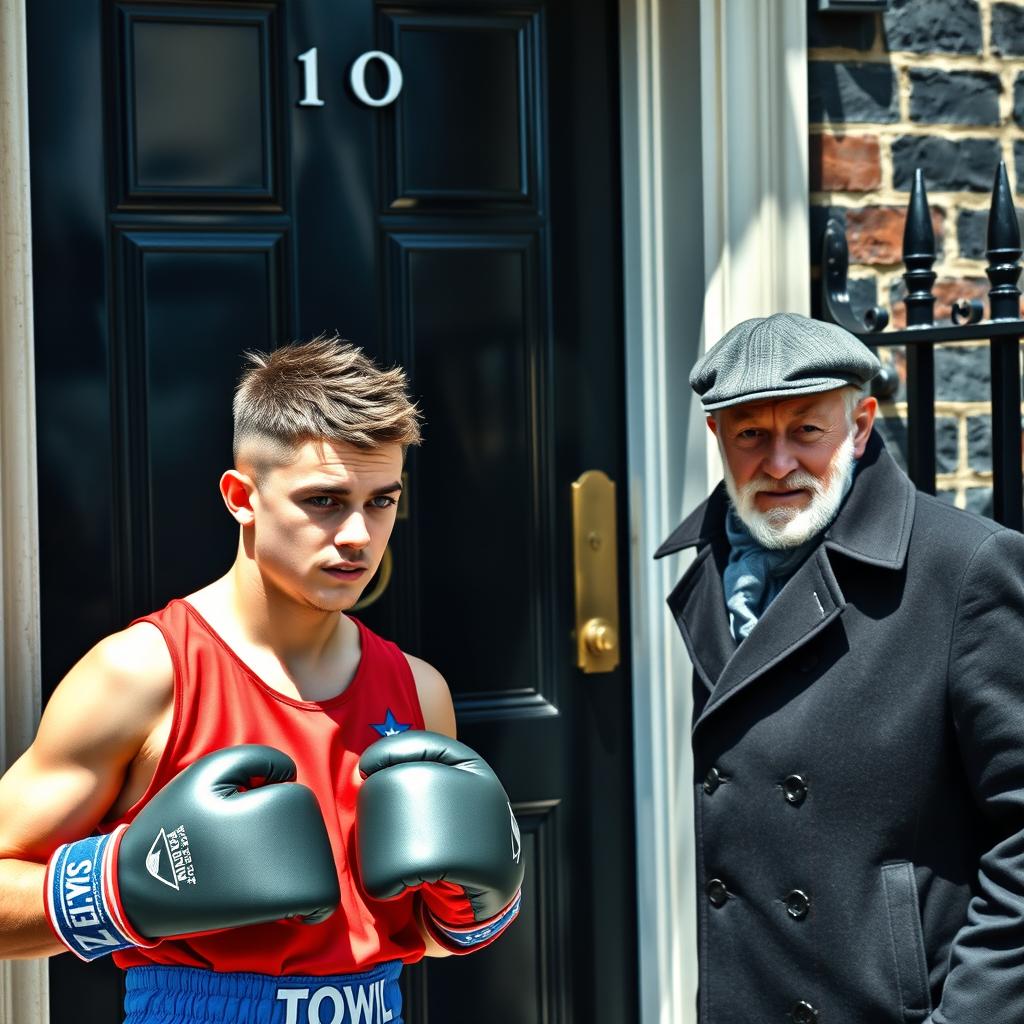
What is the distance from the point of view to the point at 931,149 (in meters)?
2.84

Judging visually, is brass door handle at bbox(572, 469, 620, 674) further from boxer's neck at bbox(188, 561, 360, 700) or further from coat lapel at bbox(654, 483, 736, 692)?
boxer's neck at bbox(188, 561, 360, 700)

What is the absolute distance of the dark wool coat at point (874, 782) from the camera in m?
1.83

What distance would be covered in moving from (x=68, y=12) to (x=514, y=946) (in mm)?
1982

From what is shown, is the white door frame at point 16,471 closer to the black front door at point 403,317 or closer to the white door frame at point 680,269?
the black front door at point 403,317

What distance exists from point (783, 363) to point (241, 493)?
2.58ft

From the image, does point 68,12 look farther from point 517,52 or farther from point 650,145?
point 650,145

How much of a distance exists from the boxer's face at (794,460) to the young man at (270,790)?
0.53 meters

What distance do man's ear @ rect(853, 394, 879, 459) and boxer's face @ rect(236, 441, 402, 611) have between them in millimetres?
731

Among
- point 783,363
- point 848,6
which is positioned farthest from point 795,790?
point 848,6

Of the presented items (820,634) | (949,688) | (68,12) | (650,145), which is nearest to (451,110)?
(650,145)

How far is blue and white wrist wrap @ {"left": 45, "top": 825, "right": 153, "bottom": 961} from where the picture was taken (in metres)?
1.66

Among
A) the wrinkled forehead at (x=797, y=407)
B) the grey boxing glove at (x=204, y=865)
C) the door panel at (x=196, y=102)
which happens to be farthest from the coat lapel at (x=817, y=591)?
the door panel at (x=196, y=102)

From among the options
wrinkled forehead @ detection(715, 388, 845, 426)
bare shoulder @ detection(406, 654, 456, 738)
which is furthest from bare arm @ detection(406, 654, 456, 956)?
wrinkled forehead @ detection(715, 388, 845, 426)

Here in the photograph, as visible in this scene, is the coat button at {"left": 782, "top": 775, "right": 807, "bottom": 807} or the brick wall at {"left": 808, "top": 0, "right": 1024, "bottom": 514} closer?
the coat button at {"left": 782, "top": 775, "right": 807, "bottom": 807}
